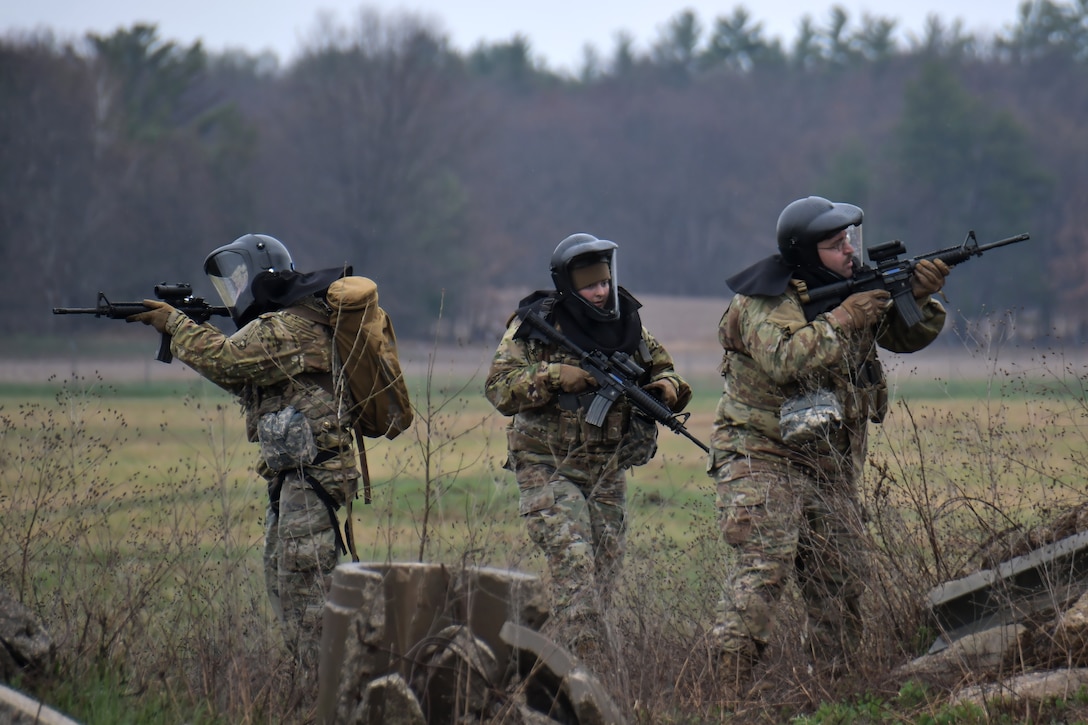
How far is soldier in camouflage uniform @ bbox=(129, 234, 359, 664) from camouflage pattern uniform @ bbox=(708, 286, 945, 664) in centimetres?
173

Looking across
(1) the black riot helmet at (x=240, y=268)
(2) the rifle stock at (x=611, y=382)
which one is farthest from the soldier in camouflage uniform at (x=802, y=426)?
(1) the black riot helmet at (x=240, y=268)

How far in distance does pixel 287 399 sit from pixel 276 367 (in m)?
0.17

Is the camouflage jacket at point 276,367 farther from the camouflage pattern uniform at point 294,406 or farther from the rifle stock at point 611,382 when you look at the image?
the rifle stock at point 611,382

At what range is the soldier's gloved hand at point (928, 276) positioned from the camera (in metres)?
5.70

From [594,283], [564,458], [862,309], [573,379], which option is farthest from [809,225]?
[564,458]

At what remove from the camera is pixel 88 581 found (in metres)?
6.03

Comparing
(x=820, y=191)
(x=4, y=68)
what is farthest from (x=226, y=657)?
(x=820, y=191)

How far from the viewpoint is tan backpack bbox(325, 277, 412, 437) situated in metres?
6.08

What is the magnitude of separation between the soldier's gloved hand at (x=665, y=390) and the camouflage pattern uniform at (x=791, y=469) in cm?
44

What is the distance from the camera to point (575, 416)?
250 inches

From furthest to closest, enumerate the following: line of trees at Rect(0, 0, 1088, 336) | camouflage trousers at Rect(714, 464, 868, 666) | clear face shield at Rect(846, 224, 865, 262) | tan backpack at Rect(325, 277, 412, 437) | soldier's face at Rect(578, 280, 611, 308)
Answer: line of trees at Rect(0, 0, 1088, 336) < soldier's face at Rect(578, 280, 611, 308) < tan backpack at Rect(325, 277, 412, 437) < clear face shield at Rect(846, 224, 865, 262) < camouflage trousers at Rect(714, 464, 868, 666)

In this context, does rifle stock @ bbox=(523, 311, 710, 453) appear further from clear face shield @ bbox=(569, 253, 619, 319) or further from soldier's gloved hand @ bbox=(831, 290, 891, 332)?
soldier's gloved hand @ bbox=(831, 290, 891, 332)

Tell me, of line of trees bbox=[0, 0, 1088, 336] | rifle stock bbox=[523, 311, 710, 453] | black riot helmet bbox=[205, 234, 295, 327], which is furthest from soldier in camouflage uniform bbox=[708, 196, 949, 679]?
line of trees bbox=[0, 0, 1088, 336]

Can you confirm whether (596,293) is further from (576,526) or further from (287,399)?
(287,399)
